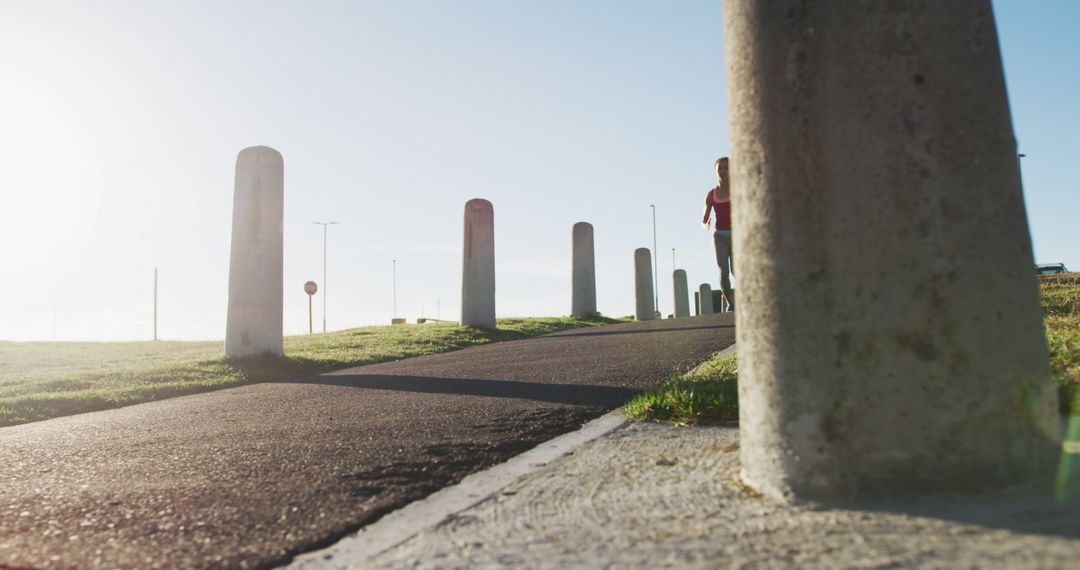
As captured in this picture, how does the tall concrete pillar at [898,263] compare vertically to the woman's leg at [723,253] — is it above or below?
below

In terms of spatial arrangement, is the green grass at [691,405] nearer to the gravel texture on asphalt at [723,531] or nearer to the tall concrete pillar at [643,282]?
the gravel texture on asphalt at [723,531]

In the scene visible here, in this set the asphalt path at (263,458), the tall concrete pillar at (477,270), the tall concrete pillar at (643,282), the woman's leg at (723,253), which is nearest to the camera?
the asphalt path at (263,458)

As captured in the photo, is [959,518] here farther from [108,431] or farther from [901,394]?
[108,431]

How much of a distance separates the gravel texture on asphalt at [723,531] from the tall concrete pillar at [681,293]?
23.3m

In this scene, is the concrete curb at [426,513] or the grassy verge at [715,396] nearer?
the concrete curb at [426,513]

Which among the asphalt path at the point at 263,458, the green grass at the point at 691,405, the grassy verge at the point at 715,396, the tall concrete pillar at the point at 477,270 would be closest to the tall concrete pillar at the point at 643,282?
the tall concrete pillar at the point at 477,270

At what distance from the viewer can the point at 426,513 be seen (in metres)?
2.67

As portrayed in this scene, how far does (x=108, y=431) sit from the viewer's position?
5.33 m

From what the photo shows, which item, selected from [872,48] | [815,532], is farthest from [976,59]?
[815,532]

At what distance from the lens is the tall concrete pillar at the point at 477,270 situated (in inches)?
640

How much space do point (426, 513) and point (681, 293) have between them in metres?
23.8

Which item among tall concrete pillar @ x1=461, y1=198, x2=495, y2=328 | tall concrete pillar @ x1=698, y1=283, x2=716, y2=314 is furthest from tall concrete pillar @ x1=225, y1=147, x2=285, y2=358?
tall concrete pillar @ x1=698, y1=283, x2=716, y2=314

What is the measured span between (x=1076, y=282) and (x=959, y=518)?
10.5 m

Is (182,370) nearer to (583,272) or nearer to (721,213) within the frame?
(721,213)
